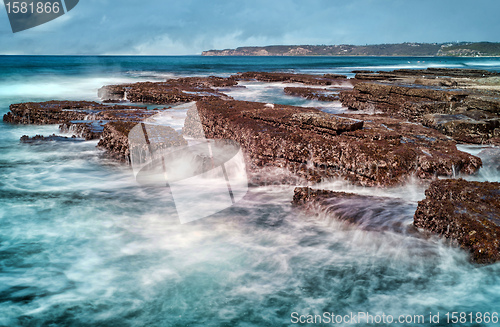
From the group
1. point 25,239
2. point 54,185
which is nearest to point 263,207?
point 25,239

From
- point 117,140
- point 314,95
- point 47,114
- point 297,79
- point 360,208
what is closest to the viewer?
point 360,208

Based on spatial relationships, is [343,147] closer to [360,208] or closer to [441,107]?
[360,208]

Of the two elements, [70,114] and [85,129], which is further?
[70,114]

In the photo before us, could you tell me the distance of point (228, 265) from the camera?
12.7 ft

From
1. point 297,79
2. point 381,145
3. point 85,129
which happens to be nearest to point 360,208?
point 381,145

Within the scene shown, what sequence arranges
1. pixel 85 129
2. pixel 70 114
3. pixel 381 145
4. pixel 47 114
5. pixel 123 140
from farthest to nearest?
pixel 47 114 → pixel 70 114 → pixel 85 129 → pixel 123 140 → pixel 381 145

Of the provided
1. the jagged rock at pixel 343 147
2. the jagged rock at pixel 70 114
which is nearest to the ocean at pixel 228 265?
the jagged rock at pixel 343 147

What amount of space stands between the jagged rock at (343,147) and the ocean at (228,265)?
30 centimetres

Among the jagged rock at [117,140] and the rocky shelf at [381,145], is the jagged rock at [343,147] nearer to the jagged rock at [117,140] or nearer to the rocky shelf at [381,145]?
the rocky shelf at [381,145]

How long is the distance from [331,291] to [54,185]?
557 cm

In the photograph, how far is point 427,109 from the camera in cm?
1011

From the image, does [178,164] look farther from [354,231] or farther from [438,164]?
[438,164]

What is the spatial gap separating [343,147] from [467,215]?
2418 mm

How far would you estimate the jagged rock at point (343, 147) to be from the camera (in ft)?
17.5
